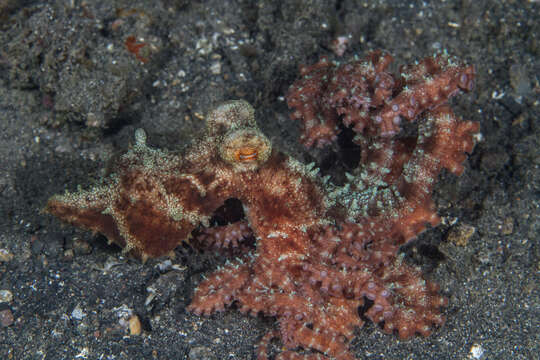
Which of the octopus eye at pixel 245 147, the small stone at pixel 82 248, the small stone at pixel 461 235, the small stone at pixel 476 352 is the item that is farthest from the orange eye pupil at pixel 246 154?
the small stone at pixel 476 352

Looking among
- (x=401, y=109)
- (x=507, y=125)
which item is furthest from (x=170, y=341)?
(x=507, y=125)

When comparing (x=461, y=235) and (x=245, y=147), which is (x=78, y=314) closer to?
(x=245, y=147)

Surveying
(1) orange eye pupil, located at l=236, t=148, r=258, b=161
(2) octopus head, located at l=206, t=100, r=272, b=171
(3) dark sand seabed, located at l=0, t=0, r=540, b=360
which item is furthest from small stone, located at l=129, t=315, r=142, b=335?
(1) orange eye pupil, located at l=236, t=148, r=258, b=161

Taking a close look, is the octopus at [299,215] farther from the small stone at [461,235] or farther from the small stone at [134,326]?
the small stone at [461,235]

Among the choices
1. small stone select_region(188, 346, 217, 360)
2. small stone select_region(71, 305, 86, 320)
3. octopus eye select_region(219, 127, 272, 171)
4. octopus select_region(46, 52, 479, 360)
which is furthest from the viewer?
small stone select_region(71, 305, 86, 320)

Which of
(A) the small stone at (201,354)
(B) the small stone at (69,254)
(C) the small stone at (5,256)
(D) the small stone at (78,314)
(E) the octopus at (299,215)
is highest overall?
(E) the octopus at (299,215)

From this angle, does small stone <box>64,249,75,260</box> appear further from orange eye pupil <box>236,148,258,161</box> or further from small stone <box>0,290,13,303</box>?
orange eye pupil <box>236,148,258,161</box>
